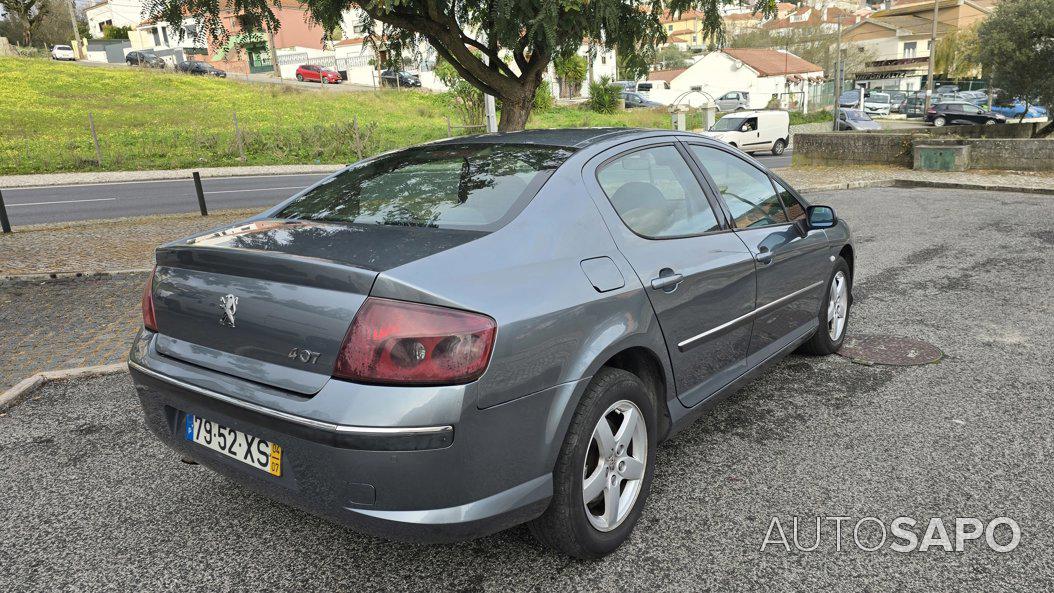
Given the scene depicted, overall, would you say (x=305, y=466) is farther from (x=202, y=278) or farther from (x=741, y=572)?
(x=741, y=572)

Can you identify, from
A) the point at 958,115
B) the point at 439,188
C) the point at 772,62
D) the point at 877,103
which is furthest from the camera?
the point at 772,62

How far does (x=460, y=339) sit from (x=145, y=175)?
2397 centimetres

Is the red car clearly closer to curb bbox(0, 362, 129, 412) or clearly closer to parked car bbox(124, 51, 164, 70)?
parked car bbox(124, 51, 164, 70)

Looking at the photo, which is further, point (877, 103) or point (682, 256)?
point (877, 103)

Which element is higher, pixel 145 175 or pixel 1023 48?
pixel 1023 48

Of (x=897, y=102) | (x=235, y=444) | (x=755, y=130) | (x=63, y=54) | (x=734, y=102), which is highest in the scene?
(x=63, y=54)

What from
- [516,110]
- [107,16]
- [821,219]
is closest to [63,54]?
[107,16]

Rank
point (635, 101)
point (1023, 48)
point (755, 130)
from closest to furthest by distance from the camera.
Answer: point (1023, 48) → point (755, 130) → point (635, 101)

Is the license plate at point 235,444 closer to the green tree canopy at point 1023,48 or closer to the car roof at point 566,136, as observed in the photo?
the car roof at point 566,136

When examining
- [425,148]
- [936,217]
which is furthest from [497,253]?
[936,217]

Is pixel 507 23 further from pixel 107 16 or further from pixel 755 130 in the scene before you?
pixel 107 16

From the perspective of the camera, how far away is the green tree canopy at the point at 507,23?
6.88 metres

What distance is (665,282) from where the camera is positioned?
9.21ft

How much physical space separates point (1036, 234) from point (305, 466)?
9.64 m
